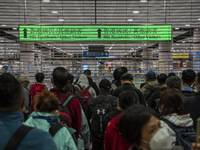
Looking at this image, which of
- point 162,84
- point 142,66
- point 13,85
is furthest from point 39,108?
point 142,66

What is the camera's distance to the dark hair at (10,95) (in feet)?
5.10

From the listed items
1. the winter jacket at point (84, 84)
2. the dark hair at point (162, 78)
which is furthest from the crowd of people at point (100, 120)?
the winter jacket at point (84, 84)

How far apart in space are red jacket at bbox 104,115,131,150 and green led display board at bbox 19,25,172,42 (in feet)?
14.1

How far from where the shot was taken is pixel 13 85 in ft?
5.28

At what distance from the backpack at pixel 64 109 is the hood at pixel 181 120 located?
1.03 m

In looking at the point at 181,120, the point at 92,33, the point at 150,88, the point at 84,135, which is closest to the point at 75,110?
the point at 84,135

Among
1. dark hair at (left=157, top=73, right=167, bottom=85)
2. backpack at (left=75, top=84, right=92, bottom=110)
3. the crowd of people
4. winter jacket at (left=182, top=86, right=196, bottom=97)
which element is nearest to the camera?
the crowd of people

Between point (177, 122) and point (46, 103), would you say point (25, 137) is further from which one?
point (177, 122)

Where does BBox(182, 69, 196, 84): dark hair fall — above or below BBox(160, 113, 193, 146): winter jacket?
above

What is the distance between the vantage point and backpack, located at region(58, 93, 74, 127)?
2.60 meters

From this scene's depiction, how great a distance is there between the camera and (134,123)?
153 cm

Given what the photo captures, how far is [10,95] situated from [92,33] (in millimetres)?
5077

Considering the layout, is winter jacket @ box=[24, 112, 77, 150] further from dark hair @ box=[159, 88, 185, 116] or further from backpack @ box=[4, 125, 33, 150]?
dark hair @ box=[159, 88, 185, 116]

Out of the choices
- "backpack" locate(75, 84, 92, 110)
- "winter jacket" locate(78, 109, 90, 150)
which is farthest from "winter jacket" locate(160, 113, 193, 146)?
"backpack" locate(75, 84, 92, 110)
